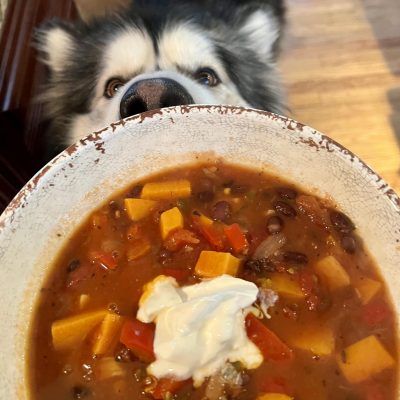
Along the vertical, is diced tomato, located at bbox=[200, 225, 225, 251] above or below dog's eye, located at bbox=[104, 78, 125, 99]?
below

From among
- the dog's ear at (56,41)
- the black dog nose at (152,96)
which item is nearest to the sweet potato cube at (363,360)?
the black dog nose at (152,96)

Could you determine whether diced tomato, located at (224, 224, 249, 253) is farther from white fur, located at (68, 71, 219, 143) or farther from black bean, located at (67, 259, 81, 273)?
white fur, located at (68, 71, 219, 143)

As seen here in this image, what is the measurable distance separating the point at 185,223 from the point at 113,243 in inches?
5.8

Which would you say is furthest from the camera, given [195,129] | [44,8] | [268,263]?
[44,8]

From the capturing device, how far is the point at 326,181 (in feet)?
3.43

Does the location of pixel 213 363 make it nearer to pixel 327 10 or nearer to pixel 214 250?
pixel 214 250

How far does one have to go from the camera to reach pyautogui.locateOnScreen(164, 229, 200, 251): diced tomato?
100 cm

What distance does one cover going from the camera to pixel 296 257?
980 mm

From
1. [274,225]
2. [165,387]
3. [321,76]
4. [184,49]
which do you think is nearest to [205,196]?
[274,225]

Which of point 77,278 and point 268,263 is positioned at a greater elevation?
point 77,278

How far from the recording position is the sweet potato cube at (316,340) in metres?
0.89

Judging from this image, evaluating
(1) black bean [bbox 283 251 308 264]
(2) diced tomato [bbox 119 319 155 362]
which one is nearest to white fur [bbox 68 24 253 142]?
(1) black bean [bbox 283 251 308 264]

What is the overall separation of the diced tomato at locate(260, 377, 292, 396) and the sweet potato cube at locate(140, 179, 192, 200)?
0.40m

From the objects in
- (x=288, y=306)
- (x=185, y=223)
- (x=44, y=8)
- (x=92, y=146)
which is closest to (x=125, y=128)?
(x=92, y=146)
